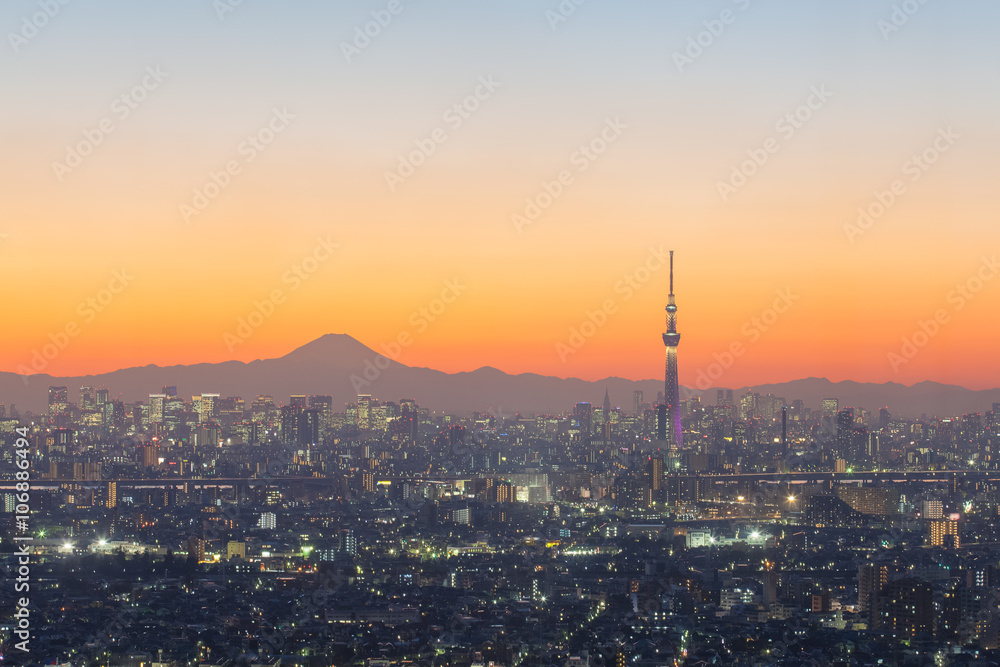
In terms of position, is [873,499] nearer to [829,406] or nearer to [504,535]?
[504,535]

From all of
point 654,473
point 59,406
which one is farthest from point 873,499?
point 59,406

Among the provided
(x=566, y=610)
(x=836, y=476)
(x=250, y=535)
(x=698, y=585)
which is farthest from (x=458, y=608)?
(x=836, y=476)

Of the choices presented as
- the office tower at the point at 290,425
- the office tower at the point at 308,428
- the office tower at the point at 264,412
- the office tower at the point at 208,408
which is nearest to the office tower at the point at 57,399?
the office tower at the point at 208,408

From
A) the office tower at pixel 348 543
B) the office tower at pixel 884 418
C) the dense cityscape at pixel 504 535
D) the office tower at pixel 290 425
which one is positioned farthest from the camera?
the office tower at pixel 884 418

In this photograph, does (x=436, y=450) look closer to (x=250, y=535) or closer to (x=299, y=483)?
(x=299, y=483)

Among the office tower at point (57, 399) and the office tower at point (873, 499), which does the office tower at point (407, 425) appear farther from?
the office tower at point (873, 499)

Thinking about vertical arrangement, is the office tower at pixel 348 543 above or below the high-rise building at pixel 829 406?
below

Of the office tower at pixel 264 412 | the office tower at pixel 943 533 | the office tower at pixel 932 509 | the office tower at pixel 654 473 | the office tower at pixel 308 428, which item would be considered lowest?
the office tower at pixel 943 533

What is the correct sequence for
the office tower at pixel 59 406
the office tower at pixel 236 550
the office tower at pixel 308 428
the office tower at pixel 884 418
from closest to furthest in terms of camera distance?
the office tower at pixel 236 550 < the office tower at pixel 308 428 < the office tower at pixel 59 406 < the office tower at pixel 884 418

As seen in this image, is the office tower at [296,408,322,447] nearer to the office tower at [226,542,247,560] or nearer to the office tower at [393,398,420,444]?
the office tower at [393,398,420,444]

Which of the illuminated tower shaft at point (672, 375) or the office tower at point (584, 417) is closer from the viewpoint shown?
the illuminated tower shaft at point (672, 375)
